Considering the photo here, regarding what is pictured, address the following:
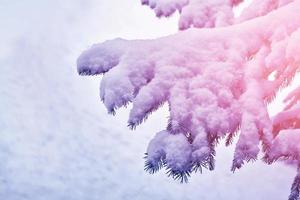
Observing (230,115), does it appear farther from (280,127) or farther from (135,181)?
(135,181)

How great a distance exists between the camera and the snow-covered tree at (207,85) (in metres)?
1.47

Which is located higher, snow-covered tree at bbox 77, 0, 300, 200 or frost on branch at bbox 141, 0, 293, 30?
frost on branch at bbox 141, 0, 293, 30

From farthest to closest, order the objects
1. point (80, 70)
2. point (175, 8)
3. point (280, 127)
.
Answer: point (175, 8) < point (280, 127) < point (80, 70)

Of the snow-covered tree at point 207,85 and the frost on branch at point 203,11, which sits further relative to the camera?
the frost on branch at point 203,11

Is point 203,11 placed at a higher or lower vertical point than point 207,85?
higher

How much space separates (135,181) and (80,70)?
10.9m

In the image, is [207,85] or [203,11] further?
[203,11]

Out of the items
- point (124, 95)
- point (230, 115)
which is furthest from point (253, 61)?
point (124, 95)

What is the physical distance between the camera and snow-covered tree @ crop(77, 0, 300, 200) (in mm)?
1469

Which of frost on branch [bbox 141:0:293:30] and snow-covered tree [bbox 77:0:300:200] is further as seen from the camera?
frost on branch [bbox 141:0:293:30]

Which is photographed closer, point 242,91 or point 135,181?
point 242,91

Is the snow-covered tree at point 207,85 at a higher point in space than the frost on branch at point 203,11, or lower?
lower

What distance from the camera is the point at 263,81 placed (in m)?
1.67

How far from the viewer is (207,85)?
1.56 meters
